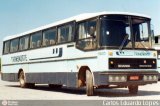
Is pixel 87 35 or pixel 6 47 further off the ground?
pixel 6 47

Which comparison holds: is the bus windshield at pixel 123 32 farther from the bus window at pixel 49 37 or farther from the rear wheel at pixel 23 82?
the rear wheel at pixel 23 82

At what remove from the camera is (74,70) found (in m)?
16.4

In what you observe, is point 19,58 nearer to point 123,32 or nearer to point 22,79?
point 22,79

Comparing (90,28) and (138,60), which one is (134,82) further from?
(90,28)

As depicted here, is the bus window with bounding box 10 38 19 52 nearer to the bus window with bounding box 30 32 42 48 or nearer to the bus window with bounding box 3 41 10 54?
the bus window with bounding box 3 41 10 54

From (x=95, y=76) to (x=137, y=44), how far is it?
213 centimetres

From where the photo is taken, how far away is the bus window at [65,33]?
55.5 ft

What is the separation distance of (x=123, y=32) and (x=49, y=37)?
5.09 metres

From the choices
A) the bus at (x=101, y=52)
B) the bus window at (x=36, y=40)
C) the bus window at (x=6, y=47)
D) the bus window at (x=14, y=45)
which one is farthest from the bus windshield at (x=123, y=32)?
the bus window at (x=6, y=47)

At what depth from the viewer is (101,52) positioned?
14586 mm

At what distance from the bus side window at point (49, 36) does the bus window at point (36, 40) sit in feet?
2.51

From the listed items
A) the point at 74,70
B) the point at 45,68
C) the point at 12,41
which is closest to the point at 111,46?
the point at 74,70

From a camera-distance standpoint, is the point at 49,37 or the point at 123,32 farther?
the point at 49,37

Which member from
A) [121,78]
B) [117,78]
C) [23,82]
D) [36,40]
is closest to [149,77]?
[121,78]
